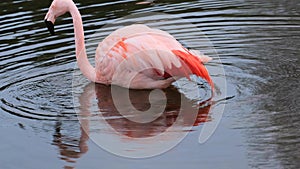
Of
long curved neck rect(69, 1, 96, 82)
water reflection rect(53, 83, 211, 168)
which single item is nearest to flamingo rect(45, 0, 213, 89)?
long curved neck rect(69, 1, 96, 82)

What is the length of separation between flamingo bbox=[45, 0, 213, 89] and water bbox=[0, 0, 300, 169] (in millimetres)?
152

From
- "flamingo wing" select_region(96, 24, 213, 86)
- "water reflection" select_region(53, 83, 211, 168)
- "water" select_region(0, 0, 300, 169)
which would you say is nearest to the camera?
"water" select_region(0, 0, 300, 169)

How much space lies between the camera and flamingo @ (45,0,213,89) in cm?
573

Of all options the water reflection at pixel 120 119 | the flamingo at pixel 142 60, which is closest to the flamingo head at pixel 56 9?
the flamingo at pixel 142 60

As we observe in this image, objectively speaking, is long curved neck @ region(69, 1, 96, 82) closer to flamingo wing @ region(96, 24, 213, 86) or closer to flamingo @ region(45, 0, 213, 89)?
flamingo @ region(45, 0, 213, 89)

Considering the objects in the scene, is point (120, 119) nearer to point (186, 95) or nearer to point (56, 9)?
point (186, 95)

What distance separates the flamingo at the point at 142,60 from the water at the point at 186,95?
152mm

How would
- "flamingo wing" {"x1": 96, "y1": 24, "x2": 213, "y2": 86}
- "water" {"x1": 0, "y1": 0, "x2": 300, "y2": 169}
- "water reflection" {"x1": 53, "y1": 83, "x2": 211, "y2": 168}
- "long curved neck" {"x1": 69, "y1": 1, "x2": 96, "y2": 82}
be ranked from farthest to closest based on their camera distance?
"long curved neck" {"x1": 69, "y1": 1, "x2": 96, "y2": 82}
"flamingo wing" {"x1": 96, "y1": 24, "x2": 213, "y2": 86}
"water reflection" {"x1": 53, "y1": 83, "x2": 211, "y2": 168}
"water" {"x1": 0, "y1": 0, "x2": 300, "y2": 169}

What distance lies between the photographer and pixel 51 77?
6672mm

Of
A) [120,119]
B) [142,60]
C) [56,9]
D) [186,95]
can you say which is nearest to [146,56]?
[142,60]

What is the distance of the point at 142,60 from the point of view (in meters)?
5.85

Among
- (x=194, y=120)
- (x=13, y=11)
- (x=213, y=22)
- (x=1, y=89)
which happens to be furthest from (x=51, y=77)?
(x=13, y=11)

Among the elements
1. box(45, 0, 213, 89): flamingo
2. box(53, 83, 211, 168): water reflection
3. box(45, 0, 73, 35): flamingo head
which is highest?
box(45, 0, 73, 35): flamingo head

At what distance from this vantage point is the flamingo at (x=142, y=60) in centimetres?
573
